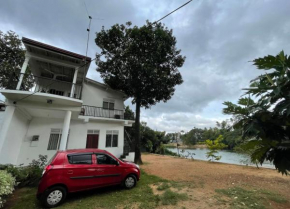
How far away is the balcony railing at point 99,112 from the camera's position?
11.3 m

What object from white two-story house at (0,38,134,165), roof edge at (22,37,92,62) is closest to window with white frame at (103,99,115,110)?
white two-story house at (0,38,134,165)

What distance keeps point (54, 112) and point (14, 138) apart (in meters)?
2.32

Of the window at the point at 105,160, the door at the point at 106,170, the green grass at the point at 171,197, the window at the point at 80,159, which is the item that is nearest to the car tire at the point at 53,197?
the window at the point at 80,159

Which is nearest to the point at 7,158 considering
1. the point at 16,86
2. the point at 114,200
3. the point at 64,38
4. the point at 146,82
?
the point at 16,86

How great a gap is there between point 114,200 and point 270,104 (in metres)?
5.00

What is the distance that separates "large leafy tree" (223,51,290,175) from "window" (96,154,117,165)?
472cm

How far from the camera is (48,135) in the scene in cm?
951

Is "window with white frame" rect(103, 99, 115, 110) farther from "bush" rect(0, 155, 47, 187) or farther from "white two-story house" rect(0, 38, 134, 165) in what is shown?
"bush" rect(0, 155, 47, 187)

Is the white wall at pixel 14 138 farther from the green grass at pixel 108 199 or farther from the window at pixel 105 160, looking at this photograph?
the window at pixel 105 160

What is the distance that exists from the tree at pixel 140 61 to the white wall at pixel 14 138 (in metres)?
6.23

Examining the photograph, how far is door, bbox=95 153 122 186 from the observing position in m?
4.98

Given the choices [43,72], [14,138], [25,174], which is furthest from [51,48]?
[25,174]

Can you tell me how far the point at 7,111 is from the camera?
6605 mm

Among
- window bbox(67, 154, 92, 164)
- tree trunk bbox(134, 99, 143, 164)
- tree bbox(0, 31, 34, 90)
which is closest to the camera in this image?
window bbox(67, 154, 92, 164)
